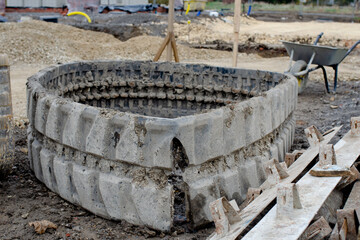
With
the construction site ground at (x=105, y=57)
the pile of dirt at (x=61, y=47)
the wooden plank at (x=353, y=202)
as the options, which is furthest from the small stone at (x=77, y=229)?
the pile of dirt at (x=61, y=47)

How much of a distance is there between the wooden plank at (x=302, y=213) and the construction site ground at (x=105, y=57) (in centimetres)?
86

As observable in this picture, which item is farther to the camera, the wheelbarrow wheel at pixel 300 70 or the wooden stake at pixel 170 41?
the wheelbarrow wheel at pixel 300 70

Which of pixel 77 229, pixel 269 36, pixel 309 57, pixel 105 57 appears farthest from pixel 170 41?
pixel 269 36

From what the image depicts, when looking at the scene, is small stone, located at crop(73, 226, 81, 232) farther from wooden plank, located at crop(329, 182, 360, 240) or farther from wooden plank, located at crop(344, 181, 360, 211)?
wooden plank, located at crop(344, 181, 360, 211)

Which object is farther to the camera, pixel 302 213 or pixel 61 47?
pixel 61 47

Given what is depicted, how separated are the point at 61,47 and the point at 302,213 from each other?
13.1 meters

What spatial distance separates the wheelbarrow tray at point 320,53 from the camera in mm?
9711

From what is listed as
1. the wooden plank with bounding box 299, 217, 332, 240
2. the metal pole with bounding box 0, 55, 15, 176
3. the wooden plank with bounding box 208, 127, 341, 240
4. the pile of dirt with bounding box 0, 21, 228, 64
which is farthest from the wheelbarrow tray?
the wooden plank with bounding box 299, 217, 332, 240

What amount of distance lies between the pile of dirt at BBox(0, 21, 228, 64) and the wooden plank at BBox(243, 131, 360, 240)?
448 inches

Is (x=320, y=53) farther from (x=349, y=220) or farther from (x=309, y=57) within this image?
(x=349, y=220)

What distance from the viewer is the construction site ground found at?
3578 mm

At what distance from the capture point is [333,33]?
21328mm

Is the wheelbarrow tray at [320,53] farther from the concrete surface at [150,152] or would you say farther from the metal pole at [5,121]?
the metal pole at [5,121]

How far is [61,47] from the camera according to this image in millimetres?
14609
